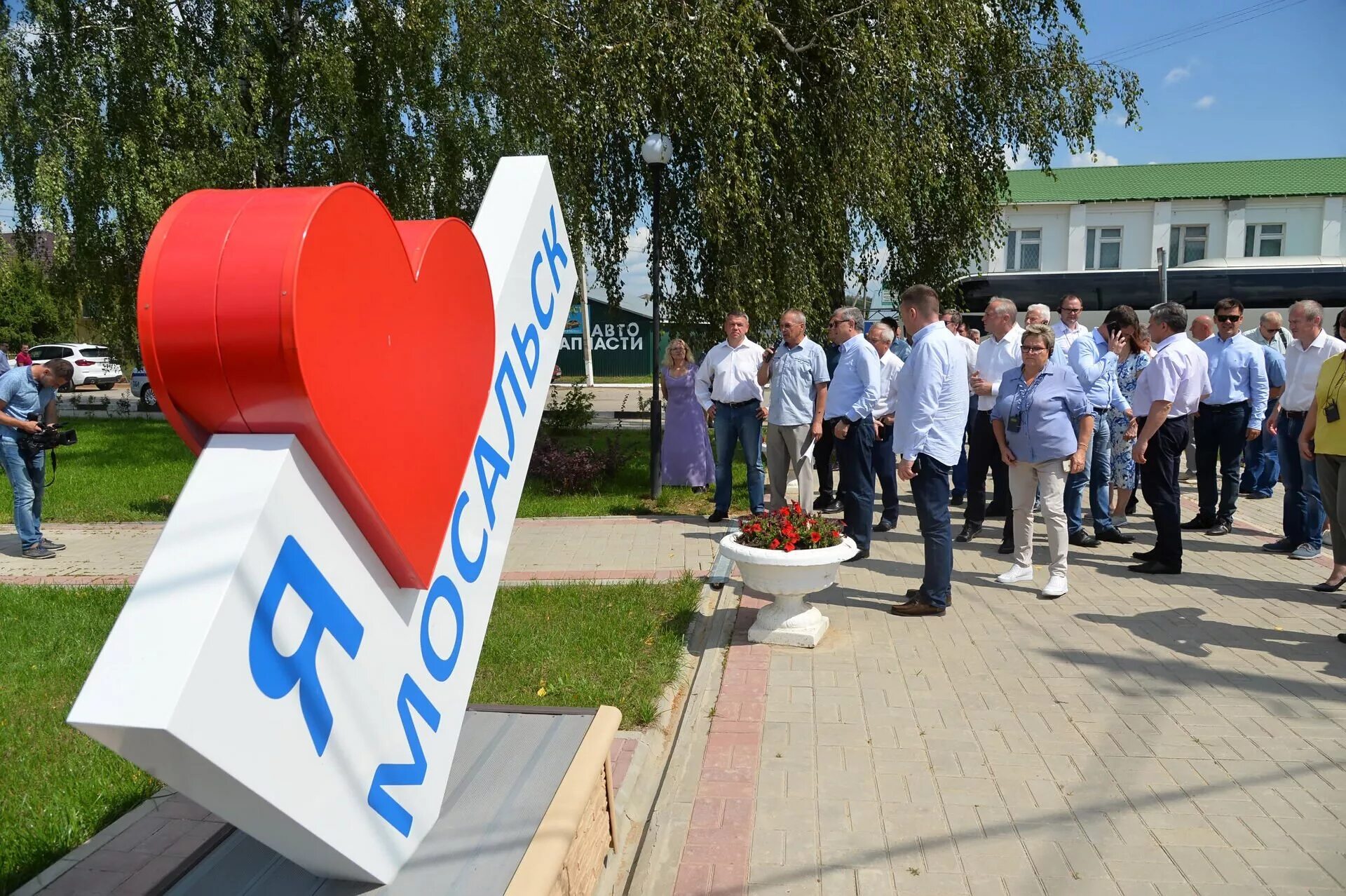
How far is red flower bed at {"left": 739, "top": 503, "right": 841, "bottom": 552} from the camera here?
5309mm

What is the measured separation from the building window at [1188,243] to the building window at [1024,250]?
5.73 m

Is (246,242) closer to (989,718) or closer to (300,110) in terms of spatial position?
(989,718)

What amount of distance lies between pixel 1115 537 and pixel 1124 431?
112cm

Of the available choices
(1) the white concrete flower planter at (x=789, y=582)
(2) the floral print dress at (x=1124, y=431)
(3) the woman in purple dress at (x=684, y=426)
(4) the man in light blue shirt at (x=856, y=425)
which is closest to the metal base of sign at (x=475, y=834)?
(1) the white concrete flower planter at (x=789, y=582)

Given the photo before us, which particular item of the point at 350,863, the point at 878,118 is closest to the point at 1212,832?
the point at 350,863

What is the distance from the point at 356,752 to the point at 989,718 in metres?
3.30

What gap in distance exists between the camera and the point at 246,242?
1771 mm

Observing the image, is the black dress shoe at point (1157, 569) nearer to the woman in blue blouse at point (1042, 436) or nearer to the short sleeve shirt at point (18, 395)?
the woman in blue blouse at point (1042, 436)

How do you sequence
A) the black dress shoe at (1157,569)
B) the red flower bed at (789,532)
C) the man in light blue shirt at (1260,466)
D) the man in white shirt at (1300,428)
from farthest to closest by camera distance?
1. the man in light blue shirt at (1260,466)
2. the man in white shirt at (1300,428)
3. the black dress shoe at (1157,569)
4. the red flower bed at (789,532)

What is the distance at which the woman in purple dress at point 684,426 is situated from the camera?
35.2ft

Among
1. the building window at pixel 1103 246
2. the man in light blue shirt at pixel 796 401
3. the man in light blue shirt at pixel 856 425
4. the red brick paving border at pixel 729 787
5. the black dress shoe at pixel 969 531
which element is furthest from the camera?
the building window at pixel 1103 246

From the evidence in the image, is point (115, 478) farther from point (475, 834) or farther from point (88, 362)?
point (88, 362)

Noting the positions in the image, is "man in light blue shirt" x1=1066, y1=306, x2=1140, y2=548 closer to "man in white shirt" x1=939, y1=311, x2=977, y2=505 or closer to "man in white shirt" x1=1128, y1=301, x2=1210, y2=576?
"man in white shirt" x1=1128, y1=301, x2=1210, y2=576

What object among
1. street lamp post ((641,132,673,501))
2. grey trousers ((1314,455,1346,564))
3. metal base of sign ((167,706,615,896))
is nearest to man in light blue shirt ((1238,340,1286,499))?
grey trousers ((1314,455,1346,564))
